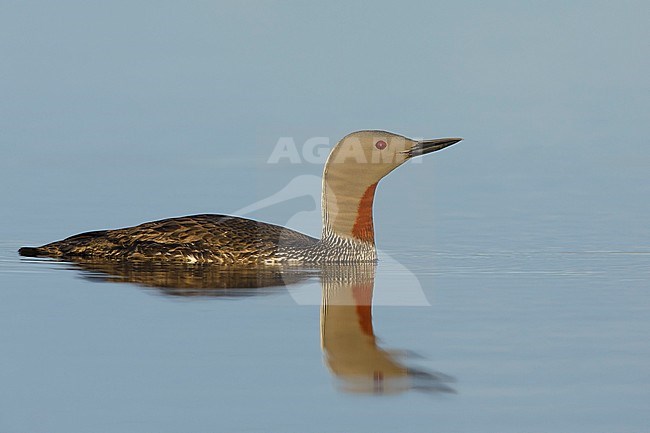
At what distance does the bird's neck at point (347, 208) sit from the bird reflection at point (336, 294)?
0.77 ft

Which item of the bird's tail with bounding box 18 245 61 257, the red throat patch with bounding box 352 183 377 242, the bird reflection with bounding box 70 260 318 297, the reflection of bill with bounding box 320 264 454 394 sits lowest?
the reflection of bill with bounding box 320 264 454 394

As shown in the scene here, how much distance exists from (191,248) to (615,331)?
3397mm

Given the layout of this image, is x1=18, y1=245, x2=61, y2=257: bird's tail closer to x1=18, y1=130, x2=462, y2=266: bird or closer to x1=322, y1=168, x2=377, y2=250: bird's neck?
x1=18, y1=130, x2=462, y2=266: bird

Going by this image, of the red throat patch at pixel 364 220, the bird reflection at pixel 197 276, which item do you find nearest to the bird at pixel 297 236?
the red throat patch at pixel 364 220

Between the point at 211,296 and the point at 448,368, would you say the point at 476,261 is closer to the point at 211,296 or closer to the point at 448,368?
the point at 211,296

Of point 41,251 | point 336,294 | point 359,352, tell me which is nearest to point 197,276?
point 336,294

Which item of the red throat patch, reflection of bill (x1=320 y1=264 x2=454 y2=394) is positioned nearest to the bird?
the red throat patch

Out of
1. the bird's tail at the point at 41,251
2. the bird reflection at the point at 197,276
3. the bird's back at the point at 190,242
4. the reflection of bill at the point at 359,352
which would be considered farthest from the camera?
the bird's tail at the point at 41,251

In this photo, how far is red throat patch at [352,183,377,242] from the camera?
30.1 feet

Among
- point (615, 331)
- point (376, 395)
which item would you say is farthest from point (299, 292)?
point (376, 395)

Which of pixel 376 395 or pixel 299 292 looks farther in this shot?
pixel 299 292

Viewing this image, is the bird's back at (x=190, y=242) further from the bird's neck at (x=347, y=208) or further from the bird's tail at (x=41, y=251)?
the bird's neck at (x=347, y=208)

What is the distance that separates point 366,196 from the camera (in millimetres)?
9133

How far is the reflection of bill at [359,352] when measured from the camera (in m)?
5.44
